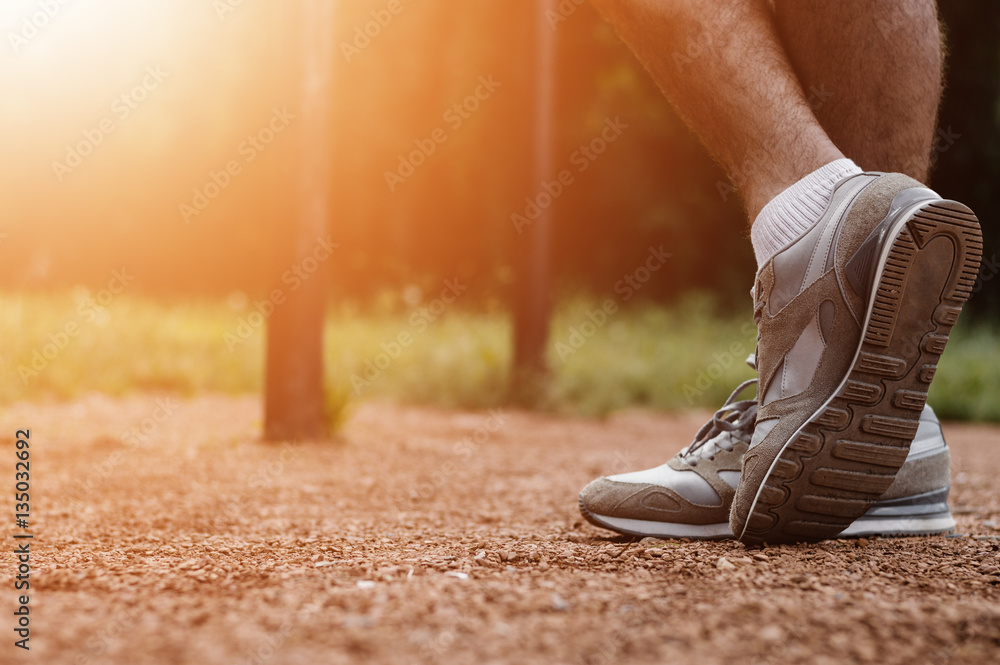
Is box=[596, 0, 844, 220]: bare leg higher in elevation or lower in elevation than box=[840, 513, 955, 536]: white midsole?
higher

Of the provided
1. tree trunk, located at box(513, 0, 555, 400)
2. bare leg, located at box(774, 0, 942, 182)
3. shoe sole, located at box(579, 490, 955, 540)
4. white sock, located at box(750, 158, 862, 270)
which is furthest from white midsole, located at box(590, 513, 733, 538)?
tree trunk, located at box(513, 0, 555, 400)

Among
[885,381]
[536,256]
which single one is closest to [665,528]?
[885,381]

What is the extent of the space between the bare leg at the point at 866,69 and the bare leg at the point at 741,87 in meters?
0.12

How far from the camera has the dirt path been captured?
0.82 m

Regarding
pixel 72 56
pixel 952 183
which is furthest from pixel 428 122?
pixel 952 183

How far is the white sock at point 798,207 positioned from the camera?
1.20 m

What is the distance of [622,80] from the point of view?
29.2 ft

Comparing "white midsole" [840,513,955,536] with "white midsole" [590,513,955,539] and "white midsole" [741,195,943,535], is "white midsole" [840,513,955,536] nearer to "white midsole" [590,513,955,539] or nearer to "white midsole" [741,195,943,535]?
"white midsole" [590,513,955,539]

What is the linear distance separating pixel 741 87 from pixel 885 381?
462 millimetres

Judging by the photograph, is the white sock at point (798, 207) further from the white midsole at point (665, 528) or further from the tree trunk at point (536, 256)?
the tree trunk at point (536, 256)

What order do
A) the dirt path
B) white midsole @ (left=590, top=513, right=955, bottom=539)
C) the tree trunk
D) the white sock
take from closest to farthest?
the dirt path
the white sock
white midsole @ (left=590, top=513, right=955, bottom=539)
the tree trunk

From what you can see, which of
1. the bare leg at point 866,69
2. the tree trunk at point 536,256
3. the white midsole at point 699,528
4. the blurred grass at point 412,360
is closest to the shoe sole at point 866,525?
the white midsole at point 699,528

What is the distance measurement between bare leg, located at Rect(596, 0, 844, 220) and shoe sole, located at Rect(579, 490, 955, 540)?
1.65 ft

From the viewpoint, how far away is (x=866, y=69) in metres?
1.44
